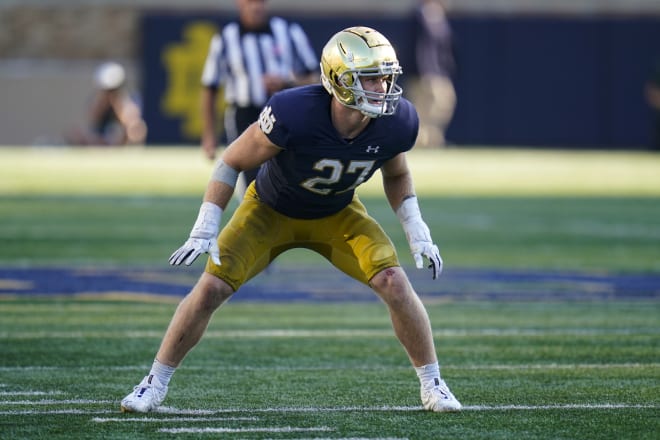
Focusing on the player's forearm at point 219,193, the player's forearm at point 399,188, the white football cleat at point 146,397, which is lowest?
the white football cleat at point 146,397

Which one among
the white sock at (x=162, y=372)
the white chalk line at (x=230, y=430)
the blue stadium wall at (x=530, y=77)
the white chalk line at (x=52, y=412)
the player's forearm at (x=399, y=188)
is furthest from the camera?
the blue stadium wall at (x=530, y=77)

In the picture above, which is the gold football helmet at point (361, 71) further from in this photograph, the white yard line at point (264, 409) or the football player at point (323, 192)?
the white yard line at point (264, 409)

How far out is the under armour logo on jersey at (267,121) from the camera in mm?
5211

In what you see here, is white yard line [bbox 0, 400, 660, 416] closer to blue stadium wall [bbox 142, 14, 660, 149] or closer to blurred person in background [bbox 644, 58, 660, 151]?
blurred person in background [bbox 644, 58, 660, 151]

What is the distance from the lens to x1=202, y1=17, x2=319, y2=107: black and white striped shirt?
9500mm

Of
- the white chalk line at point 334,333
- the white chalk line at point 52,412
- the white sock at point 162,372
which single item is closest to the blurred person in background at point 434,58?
the white chalk line at point 334,333

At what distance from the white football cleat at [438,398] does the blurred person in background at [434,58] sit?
1903 centimetres

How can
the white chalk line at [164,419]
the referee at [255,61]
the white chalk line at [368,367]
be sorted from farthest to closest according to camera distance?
the referee at [255,61]
the white chalk line at [368,367]
the white chalk line at [164,419]

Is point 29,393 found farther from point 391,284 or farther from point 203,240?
point 391,284

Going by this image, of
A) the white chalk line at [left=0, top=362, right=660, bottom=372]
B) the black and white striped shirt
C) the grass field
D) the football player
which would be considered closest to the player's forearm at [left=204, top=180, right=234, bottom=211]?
the football player

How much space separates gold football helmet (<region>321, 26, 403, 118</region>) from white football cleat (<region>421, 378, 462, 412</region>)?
0.98 meters

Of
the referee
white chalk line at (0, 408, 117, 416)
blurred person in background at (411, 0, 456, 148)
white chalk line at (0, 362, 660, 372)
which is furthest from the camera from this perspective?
blurred person in background at (411, 0, 456, 148)

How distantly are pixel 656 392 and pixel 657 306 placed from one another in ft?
9.18

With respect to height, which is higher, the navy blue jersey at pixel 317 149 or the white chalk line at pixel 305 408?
the navy blue jersey at pixel 317 149
